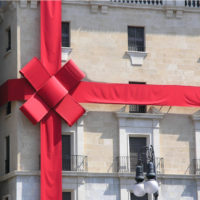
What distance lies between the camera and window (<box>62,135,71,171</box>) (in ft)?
152

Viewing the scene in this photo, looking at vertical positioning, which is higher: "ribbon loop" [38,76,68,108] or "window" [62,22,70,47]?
"window" [62,22,70,47]

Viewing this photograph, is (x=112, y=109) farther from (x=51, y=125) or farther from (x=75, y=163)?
(x=75, y=163)

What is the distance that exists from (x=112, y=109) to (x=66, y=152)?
3688mm

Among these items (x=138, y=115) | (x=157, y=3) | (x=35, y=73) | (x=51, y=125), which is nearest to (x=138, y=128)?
(x=138, y=115)

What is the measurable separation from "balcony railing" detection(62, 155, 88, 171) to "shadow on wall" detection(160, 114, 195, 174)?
15.8 feet

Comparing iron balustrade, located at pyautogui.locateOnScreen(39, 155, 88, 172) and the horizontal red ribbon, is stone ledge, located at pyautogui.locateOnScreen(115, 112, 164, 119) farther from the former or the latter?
iron balustrade, located at pyautogui.locateOnScreen(39, 155, 88, 172)

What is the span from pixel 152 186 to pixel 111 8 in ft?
60.9

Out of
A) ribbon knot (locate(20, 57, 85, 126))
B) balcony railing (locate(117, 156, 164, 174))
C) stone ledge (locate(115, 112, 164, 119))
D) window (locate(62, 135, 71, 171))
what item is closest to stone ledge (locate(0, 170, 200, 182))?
balcony railing (locate(117, 156, 164, 174))

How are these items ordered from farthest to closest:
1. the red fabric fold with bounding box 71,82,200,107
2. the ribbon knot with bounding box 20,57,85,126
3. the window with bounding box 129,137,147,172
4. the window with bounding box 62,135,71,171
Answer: the window with bounding box 129,137,147,172 → the red fabric fold with bounding box 71,82,200,107 → the window with bounding box 62,135,71,171 → the ribbon knot with bounding box 20,57,85,126

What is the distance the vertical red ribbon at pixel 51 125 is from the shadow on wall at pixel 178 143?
21.1 feet

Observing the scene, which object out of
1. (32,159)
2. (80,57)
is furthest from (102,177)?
(80,57)

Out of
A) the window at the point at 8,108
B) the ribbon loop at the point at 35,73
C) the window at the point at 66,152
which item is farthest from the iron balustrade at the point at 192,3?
the window at the point at 8,108

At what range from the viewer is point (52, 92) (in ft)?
152

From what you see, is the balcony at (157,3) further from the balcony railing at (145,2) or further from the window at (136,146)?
the window at (136,146)
